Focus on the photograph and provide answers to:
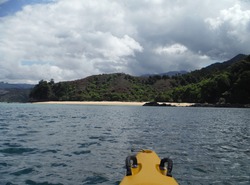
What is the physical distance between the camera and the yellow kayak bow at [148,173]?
8305 millimetres

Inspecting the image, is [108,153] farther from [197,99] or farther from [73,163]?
[197,99]

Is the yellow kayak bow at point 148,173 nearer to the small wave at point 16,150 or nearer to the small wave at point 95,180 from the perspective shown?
the small wave at point 95,180

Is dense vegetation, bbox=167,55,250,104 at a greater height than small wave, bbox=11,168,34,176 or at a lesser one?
greater

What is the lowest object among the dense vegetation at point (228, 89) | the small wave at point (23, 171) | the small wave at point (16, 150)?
the small wave at point (23, 171)

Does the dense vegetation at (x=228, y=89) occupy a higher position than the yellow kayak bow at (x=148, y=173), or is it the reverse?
the dense vegetation at (x=228, y=89)

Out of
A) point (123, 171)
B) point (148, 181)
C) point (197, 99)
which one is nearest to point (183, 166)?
point (123, 171)

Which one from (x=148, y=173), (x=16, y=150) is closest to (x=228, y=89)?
(x=16, y=150)

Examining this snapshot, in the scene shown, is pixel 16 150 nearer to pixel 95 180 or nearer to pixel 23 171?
pixel 23 171

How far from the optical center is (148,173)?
9.20 metres

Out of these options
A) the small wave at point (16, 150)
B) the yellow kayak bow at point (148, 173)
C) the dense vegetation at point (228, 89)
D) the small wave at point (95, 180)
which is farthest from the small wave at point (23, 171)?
the dense vegetation at point (228, 89)

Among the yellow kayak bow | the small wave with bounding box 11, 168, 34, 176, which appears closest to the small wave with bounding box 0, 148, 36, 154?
the small wave with bounding box 11, 168, 34, 176

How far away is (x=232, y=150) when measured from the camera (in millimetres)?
22172

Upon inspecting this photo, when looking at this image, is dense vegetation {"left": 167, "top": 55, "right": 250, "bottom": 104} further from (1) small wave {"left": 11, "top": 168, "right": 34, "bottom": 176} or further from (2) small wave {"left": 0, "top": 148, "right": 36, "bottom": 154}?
(1) small wave {"left": 11, "top": 168, "right": 34, "bottom": 176}

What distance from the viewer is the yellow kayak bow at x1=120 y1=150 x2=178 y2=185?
27.2 ft
